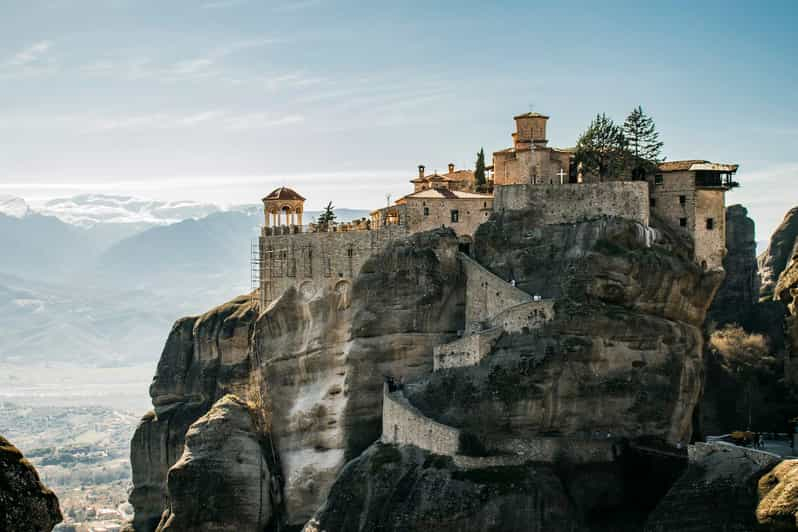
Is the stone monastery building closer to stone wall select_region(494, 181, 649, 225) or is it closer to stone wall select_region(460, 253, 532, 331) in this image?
stone wall select_region(494, 181, 649, 225)

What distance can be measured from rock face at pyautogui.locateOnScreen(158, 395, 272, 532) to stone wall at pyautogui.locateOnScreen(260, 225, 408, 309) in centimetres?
1078

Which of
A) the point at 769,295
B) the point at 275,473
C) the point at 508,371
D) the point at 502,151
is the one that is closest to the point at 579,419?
the point at 508,371

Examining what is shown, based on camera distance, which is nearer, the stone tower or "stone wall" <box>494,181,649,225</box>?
"stone wall" <box>494,181,649,225</box>

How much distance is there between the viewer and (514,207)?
91.9 meters

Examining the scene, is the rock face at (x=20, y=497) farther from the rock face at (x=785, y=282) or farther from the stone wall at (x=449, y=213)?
the rock face at (x=785, y=282)

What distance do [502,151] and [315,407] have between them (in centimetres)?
2390

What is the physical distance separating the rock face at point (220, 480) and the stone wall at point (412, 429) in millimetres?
15629

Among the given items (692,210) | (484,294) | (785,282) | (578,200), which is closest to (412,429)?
(484,294)

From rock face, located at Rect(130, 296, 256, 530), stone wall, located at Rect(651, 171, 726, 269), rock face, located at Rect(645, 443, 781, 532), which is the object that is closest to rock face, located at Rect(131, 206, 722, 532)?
stone wall, located at Rect(651, 171, 726, 269)

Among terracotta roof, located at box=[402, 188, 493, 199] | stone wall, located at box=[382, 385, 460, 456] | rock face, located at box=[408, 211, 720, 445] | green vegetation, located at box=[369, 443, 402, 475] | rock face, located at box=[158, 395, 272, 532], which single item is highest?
terracotta roof, located at box=[402, 188, 493, 199]

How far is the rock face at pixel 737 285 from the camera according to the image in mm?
117312

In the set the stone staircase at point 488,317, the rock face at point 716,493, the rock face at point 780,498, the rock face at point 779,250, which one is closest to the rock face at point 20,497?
the rock face at point 780,498

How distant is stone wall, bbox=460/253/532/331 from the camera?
8762 centimetres

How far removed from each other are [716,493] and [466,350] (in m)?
19.8
